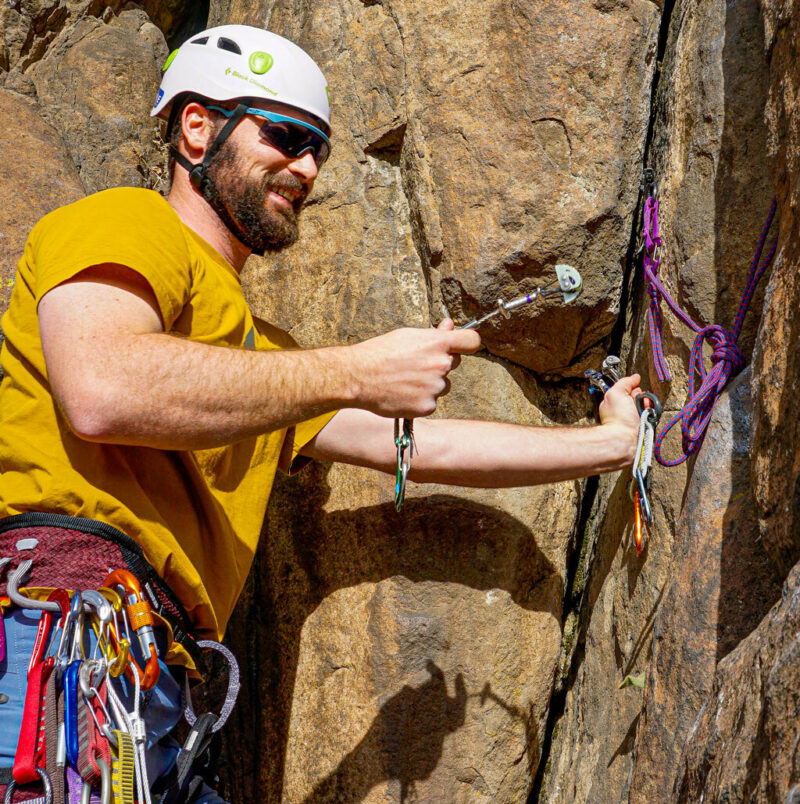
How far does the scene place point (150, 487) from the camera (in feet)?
8.20

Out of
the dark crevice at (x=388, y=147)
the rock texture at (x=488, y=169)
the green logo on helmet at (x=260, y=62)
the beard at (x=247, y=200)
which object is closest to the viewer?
the beard at (x=247, y=200)

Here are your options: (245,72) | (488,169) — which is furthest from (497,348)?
(245,72)

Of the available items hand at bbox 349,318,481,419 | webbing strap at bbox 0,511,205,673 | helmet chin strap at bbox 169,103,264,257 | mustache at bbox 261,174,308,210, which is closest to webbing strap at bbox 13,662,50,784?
webbing strap at bbox 0,511,205,673

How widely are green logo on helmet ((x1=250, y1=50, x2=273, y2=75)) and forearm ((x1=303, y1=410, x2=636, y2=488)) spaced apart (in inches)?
44.0

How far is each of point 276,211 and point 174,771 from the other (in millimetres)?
1635

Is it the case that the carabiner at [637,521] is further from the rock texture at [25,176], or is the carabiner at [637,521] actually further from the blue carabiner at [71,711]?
the rock texture at [25,176]

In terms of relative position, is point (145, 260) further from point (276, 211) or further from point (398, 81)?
point (398, 81)

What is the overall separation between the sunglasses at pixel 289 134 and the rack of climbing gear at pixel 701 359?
1203 millimetres

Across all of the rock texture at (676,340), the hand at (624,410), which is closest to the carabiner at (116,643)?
→ the rock texture at (676,340)

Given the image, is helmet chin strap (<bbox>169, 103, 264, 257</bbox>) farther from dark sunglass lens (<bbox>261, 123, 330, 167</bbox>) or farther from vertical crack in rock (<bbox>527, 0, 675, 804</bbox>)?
vertical crack in rock (<bbox>527, 0, 675, 804</bbox>)

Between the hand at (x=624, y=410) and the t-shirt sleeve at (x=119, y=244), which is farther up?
the t-shirt sleeve at (x=119, y=244)

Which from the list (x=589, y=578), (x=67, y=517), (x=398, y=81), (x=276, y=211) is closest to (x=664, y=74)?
(x=398, y=81)

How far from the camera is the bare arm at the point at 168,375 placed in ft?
6.98

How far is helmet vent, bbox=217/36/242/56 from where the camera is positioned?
3070 millimetres
